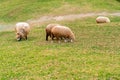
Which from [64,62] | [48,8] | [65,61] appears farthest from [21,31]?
[48,8]

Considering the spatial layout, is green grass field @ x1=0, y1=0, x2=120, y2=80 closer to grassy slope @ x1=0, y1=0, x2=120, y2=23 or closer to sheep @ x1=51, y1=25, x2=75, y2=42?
sheep @ x1=51, y1=25, x2=75, y2=42

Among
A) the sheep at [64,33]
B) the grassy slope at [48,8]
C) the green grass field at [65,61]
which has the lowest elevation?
the grassy slope at [48,8]

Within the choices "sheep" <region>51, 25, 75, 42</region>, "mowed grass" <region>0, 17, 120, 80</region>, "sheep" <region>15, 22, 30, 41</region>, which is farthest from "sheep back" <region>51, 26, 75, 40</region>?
"sheep" <region>15, 22, 30, 41</region>

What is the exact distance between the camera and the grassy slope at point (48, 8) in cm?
3619

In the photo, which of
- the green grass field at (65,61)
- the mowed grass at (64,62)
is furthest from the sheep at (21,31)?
the green grass field at (65,61)

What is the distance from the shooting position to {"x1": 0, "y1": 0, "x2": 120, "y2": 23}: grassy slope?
36188 millimetres

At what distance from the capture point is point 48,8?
37.6 m

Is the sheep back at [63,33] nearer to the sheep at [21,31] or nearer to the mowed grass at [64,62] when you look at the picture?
the mowed grass at [64,62]

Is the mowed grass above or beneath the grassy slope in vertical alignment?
above

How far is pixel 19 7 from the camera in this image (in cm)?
3872

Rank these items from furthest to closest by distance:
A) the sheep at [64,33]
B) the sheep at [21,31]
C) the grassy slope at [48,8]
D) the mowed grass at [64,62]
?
the grassy slope at [48,8]
the sheep at [21,31]
the sheep at [64,33]
the mowed grass at [64,62]

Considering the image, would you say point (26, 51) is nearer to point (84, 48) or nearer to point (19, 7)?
point (84, 48)

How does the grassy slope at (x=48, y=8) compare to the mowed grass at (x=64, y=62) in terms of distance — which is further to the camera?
the grassy slope at (x=48, y=8)

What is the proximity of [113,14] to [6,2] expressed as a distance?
55.1 feet
